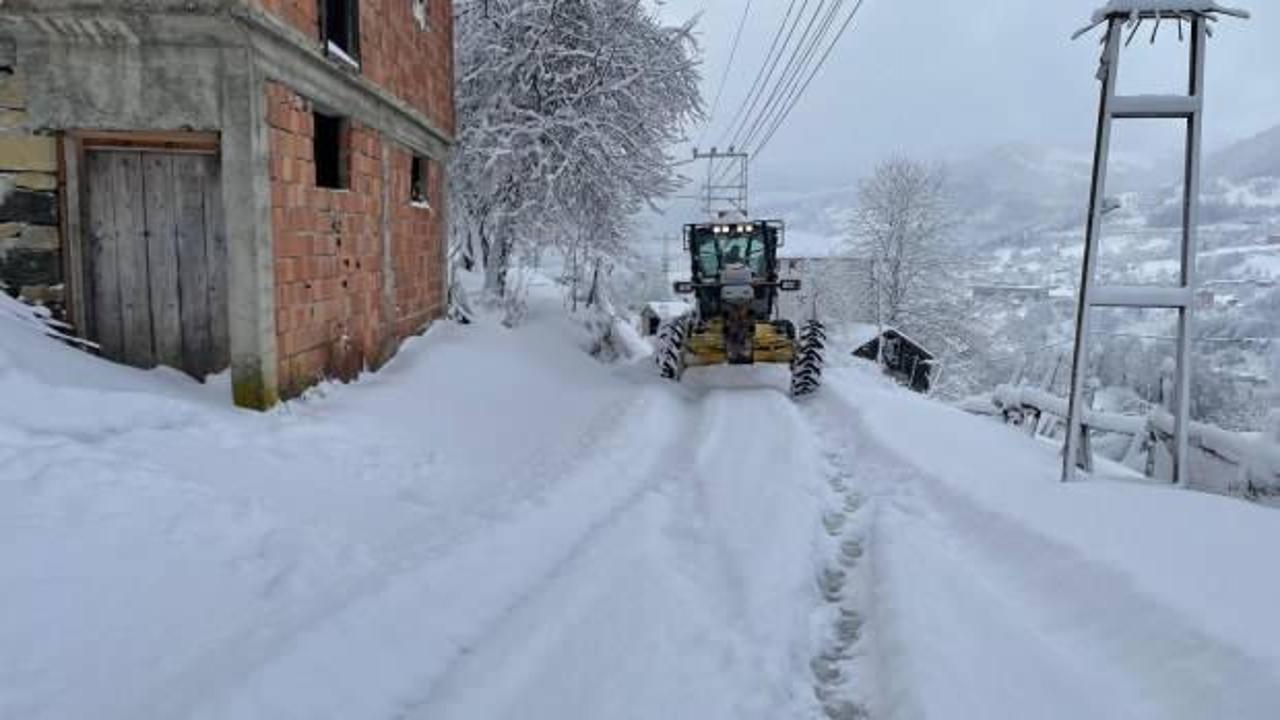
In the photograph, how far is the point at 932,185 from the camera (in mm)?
36312

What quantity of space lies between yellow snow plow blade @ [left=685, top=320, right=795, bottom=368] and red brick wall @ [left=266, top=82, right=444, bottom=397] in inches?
168

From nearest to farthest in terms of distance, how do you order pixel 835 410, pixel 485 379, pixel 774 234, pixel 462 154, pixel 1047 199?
pixel 485 379
pixel 835 410
pixel 774 234
pixel 462 154
pixel 1047 199

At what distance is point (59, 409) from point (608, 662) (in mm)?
3637

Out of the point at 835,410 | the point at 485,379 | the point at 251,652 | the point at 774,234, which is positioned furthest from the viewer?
the point at 774,234

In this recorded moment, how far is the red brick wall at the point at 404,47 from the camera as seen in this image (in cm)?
766

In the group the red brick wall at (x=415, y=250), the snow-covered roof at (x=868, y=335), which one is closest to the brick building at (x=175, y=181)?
the red brick wall at (x=415, y=250)

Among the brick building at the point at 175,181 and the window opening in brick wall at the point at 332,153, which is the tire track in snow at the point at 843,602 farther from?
the window opening in brick wall at the point at 332,153

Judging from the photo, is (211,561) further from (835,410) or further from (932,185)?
(932,185)

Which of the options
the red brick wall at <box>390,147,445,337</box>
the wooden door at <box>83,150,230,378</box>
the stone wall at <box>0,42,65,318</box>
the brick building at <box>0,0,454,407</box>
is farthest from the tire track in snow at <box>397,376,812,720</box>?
the red brick wall at <box>390,147,445,337</box>

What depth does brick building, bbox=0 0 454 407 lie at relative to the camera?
6258 mm

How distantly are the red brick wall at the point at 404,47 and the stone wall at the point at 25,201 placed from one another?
1.90m

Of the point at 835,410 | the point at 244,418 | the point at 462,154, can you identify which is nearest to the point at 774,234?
the point at 835,410

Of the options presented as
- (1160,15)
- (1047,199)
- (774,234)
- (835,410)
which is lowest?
(835,410)

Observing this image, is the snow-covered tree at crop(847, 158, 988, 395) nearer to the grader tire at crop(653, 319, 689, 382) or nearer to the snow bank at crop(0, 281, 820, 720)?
the grader tire at crop(653, 319, 689, 382)
